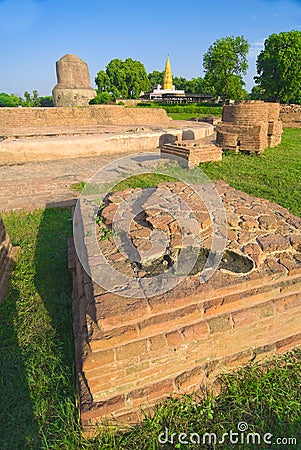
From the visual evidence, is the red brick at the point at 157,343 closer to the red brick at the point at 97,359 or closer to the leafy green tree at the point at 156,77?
the red brick at the point at 97,359

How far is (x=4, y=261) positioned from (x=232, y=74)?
119ft

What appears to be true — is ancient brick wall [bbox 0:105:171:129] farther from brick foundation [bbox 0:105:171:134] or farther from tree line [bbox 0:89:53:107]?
tree line [bbox 0:89:53:107]

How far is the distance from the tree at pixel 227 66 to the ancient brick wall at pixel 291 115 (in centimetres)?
1675

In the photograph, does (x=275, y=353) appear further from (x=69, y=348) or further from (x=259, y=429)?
(x=69, y=348)

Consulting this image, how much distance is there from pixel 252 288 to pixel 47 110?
15.5 meters

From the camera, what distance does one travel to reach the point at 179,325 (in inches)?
54.5

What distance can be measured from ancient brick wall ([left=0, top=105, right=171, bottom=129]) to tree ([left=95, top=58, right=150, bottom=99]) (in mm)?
25664

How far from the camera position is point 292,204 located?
385 centimetres

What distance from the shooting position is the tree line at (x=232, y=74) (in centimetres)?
2341

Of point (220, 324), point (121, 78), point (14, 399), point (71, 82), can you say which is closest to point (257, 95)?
point (121, 78)

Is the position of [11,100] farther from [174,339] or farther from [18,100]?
[174,339]

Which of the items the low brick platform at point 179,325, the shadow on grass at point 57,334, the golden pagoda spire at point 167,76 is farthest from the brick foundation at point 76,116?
the golden pagoda spire at point 167,76

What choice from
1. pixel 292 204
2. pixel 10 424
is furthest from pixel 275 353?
pixel 292 204

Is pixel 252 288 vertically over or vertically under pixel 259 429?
over
